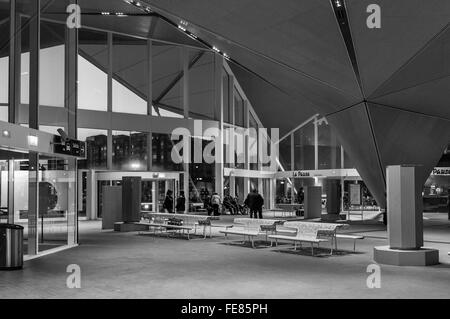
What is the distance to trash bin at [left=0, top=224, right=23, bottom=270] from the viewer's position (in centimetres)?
1001

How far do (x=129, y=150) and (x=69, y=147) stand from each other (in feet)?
47.1

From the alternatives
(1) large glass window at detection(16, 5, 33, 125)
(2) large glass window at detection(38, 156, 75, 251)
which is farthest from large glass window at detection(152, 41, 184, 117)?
(1) large glass window at detection(16, 5, 33, 125)

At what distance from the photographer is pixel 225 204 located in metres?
30.5

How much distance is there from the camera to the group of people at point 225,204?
23359 millimetres

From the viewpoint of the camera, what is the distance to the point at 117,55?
2839 cm

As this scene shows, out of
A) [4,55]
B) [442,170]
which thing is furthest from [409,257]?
[442,170]

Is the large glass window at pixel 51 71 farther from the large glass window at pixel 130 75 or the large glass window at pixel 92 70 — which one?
the large glass window at pixel 130 75

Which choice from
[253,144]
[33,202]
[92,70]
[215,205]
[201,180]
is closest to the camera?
[33,202]

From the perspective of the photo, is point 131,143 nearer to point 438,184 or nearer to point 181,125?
point 181,125

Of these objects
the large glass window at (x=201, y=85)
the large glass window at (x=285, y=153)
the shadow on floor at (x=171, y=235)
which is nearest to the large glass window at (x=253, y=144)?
the large glass window at (x=285, y=153)

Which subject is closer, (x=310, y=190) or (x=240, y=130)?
(x=310, y=190)

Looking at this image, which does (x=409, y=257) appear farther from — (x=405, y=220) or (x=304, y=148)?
(x=304, y=148)

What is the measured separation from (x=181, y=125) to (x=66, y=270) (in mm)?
20200
